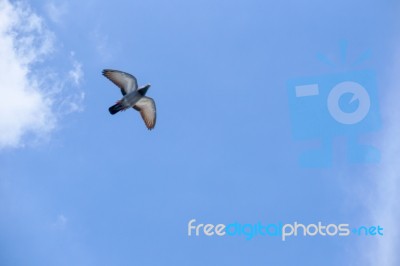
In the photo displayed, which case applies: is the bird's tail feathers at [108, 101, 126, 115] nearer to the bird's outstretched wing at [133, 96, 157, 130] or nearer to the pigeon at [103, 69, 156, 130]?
the pigeon at [103, 69, 156, 130]

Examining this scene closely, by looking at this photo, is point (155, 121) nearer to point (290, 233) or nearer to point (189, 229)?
point (189, 229)

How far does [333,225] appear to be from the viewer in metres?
15.2

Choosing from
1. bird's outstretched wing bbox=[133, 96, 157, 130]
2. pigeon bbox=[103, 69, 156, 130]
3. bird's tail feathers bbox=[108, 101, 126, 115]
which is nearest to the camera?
bird's tail feathers bbox=[108, 101, 126, 115]

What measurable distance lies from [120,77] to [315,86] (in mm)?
4207

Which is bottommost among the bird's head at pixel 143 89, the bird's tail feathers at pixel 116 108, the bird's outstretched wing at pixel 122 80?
the bird's tail feathers at pixel 116 108

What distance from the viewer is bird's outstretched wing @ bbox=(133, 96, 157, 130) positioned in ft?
49.3

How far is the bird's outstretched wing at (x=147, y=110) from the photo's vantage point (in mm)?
15023

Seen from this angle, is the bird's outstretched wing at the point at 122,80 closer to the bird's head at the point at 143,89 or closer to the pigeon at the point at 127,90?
the pigeon at the point at 127,90

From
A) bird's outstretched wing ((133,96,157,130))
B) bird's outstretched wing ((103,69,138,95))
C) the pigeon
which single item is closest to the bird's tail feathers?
the pigeon

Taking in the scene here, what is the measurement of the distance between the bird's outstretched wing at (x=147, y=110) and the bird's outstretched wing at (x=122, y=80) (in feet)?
1.11

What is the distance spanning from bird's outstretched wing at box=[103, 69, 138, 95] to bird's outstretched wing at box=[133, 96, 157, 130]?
1.11 ft

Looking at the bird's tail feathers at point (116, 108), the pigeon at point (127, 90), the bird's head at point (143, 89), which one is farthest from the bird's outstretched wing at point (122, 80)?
the bird's tail feathers at point (116, 108)

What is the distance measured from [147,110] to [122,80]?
0.89 metres

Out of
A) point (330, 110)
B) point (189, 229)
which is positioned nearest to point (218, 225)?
point (189, 229)
